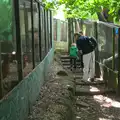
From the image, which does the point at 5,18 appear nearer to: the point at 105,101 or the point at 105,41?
the point at 105,101

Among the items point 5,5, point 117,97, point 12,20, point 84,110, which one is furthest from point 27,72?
point 117,97

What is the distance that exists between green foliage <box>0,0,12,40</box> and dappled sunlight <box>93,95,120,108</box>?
15.0ft

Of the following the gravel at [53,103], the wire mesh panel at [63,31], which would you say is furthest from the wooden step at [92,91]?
the wire mesh panel at [63,31]

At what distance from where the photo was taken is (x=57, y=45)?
66.1ft

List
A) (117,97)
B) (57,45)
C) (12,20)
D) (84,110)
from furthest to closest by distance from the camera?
(57,45)
(117,97)
(84,110)
(12,20)

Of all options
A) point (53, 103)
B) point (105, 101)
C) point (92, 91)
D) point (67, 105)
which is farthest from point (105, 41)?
point (53, 103)

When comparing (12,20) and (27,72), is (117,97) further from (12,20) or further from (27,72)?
(12,20)

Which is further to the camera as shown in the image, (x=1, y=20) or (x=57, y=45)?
(x=57, y=45)

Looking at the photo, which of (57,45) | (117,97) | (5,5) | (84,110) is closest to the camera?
(5,5)

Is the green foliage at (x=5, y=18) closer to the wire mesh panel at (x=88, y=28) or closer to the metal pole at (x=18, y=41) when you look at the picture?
the metal pole at (x=18, y=41)

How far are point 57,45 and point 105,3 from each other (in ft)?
30.9

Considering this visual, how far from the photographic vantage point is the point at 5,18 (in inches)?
156

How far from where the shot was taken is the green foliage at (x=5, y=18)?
3.76 m

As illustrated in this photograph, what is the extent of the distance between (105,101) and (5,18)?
17.0 ft
